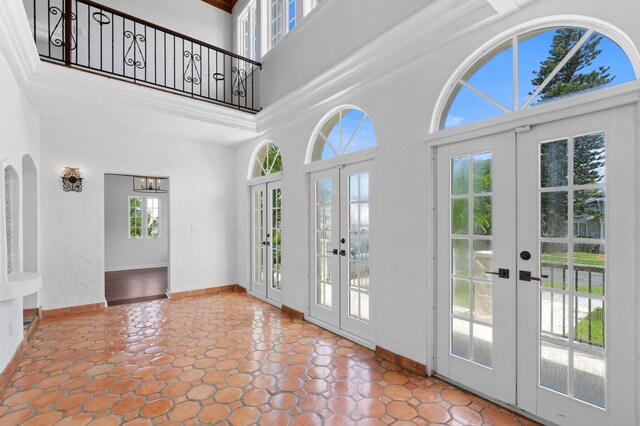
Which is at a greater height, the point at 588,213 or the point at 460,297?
the point at 588,213

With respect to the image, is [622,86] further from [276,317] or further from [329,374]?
[276,317]

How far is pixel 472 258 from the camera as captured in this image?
2.61m

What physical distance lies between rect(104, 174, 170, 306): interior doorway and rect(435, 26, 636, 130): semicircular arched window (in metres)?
7.72

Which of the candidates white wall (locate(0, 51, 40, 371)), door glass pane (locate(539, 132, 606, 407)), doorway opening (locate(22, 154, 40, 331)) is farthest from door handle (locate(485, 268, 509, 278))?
doorway opening (locate(22, 154, 40, 331))

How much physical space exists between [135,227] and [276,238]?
6.06 m

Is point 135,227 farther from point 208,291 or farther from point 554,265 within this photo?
point 554,265

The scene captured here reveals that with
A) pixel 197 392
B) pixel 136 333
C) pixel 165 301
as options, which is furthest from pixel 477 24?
pixel 165 301

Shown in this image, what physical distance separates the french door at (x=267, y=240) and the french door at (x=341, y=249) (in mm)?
986

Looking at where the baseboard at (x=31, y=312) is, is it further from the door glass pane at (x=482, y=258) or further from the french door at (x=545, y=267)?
the door glass pane at (x=482, y=258)

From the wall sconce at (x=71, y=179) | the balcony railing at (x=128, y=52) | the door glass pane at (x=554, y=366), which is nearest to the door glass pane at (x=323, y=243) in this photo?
the balcony railing at (x=128, y=52)

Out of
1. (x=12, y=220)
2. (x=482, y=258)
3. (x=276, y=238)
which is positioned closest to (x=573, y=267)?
(x=482, y=258)

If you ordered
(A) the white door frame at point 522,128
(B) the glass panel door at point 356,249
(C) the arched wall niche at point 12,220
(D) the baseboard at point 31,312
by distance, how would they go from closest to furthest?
1. (A) the white door frame at point 522,128
2. (C) the arched wall niche at point 12,220
3. (B) the glass panel door at point 356,249
4. (D) the baseboard at point 31,312

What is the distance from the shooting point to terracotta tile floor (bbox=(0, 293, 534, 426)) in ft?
7.52

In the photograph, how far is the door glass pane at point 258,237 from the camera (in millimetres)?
5574
